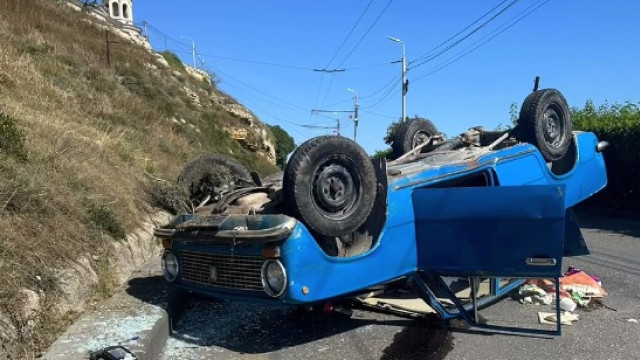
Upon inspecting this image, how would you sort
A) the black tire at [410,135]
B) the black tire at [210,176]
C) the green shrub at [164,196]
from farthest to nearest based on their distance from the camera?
the green shrub at [164,196]
the black tire at [410,135]
the black tire at [210,176]

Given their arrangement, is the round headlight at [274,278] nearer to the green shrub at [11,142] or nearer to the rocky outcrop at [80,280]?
the rocky outcrop at [80,280]

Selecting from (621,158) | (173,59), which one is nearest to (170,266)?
(621,158)

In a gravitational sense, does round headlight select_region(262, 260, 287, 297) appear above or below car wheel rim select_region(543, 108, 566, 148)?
below

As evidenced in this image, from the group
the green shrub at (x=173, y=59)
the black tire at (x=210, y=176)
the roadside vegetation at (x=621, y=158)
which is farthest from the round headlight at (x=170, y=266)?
the green shrub at (x=173, y=59)

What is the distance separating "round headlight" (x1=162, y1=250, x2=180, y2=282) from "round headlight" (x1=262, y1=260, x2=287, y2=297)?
3.84 feet

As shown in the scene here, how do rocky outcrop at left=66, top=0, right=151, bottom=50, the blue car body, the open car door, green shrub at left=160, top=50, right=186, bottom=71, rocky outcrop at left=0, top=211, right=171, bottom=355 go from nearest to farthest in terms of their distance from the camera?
rocky outcrop at left=0, top=211, right=171, bottom=355, the blue car body, the open car door, rocky outcrop at left=66, top=0, right=151, bottom=50, green shrub at left=160, top=50, right=186, bottom=71

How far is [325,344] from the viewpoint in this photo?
14.9 ft

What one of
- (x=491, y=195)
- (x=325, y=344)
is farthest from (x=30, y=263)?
(x=491, y=195)

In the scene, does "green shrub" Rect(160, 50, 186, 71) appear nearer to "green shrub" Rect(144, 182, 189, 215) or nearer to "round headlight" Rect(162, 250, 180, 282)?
"green shrub" Rect(144, 182, 189, 215)

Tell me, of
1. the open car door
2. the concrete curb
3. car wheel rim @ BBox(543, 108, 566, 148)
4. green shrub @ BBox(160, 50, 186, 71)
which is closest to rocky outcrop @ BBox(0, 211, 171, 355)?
the concrete curb

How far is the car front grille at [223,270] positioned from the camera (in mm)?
3973

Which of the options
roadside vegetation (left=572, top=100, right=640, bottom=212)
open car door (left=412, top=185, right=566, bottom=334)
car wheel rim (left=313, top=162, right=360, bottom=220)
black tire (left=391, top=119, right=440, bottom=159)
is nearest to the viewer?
open car door (left=412, top=185, right=566, bottom=334)

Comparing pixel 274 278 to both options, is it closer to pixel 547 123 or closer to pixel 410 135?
pixel 410 135

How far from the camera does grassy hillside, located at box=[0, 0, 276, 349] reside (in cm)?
461
